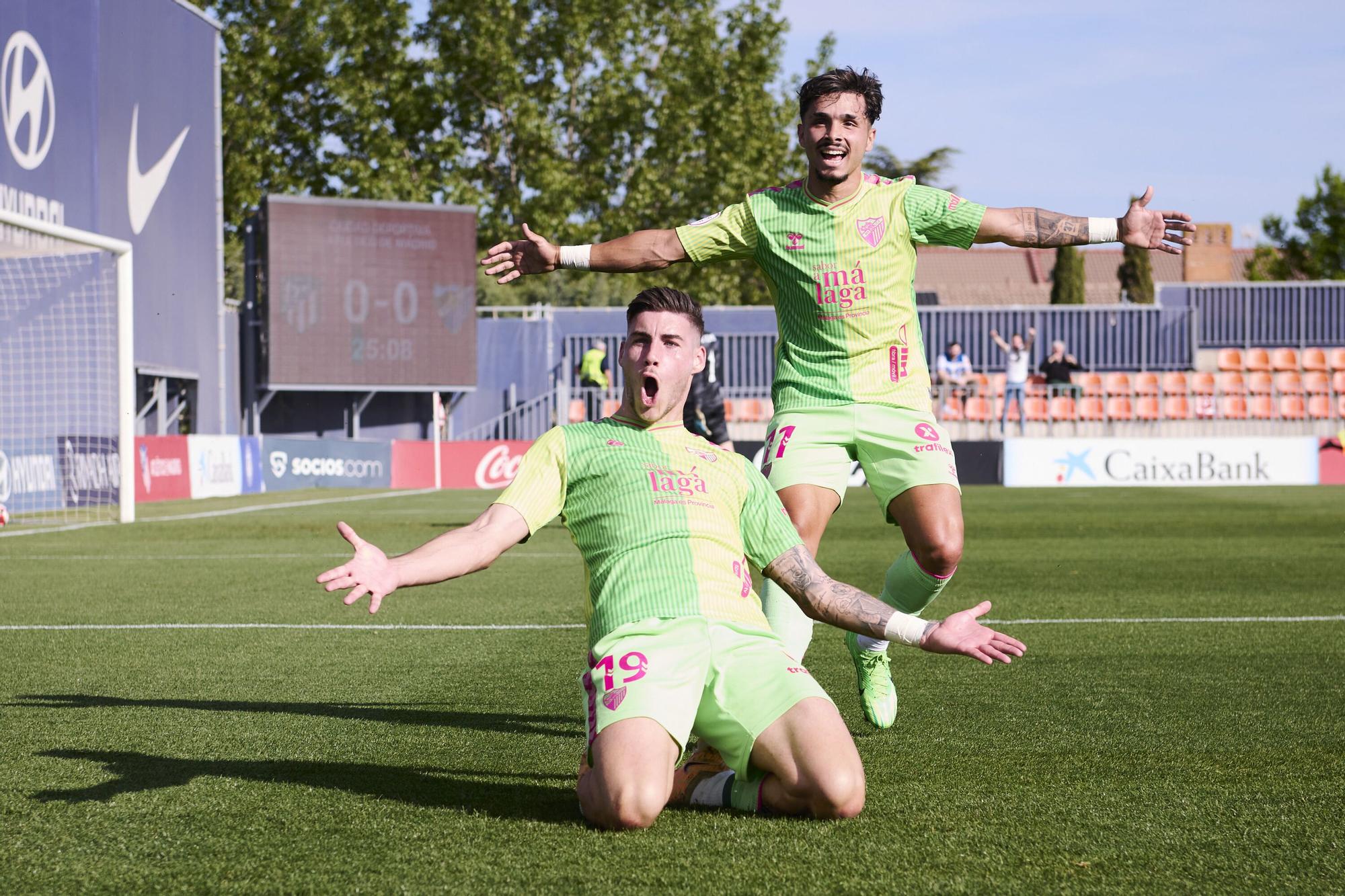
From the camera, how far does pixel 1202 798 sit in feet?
11.9

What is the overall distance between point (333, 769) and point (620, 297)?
6591 centimetres

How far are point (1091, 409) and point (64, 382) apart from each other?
21496mm

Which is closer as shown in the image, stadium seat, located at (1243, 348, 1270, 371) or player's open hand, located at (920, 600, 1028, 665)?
player's open hand, located at (920, 600, 1028, 665)

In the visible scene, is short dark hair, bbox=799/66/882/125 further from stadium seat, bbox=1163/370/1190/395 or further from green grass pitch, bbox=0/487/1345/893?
stadium seat, bbox=1163/370/1190/395

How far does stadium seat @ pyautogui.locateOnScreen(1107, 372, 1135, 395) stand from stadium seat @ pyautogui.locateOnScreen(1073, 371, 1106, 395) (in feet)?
0.64

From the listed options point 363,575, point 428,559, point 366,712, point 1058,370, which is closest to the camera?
point 363,575

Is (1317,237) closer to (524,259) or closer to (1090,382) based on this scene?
(1090,382)

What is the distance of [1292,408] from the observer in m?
31.3

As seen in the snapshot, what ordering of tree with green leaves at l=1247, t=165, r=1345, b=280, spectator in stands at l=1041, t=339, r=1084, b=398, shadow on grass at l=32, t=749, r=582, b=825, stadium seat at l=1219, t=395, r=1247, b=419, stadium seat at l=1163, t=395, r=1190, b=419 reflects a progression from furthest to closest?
tree with green leaves at l=1247, t=165, r=1345, b=280 < stadium seat at l=1163, t=395, r=1190, b=419 < stadium seat at l=1219, t=395, r=1247, b=419 < spectator in stands at l=1041, t=339, r=1084, b=398 < shadow on grass at l=32, t=749, r=582, b=825

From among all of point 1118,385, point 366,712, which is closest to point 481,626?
point 366,712

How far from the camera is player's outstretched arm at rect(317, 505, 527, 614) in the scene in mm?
3039

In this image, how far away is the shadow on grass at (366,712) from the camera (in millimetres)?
4770

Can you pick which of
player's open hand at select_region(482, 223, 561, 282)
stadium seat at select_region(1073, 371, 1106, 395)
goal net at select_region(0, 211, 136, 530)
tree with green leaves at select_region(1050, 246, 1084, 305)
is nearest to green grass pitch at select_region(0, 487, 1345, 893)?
player's open hand at select_region(482, 223, 561, 282)

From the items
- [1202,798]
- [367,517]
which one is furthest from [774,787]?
[367,517]
